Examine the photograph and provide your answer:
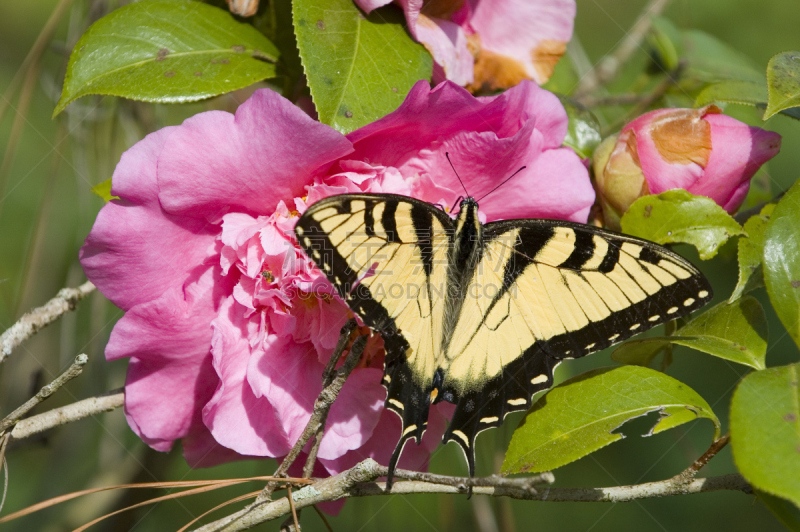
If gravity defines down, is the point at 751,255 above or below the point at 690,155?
below

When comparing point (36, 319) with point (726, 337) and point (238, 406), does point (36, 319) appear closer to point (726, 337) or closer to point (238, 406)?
point (238, 406)

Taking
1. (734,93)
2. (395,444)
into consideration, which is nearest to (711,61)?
(734,93)

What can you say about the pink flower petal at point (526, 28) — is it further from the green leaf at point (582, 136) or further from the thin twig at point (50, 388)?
the thin twig at point (50, 388)

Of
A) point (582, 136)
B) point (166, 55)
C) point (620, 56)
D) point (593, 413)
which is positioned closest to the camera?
point (593, 413)

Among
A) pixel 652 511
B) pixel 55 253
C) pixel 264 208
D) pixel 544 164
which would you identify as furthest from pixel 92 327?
pixel 652 511

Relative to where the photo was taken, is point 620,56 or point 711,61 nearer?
point 711,61

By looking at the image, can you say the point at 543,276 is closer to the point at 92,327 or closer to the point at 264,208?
the point at 264,208

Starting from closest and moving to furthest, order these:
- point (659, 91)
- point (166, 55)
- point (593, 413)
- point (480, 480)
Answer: point (480, 480), point (593, 413), point (166, 55), point (659, 91)
